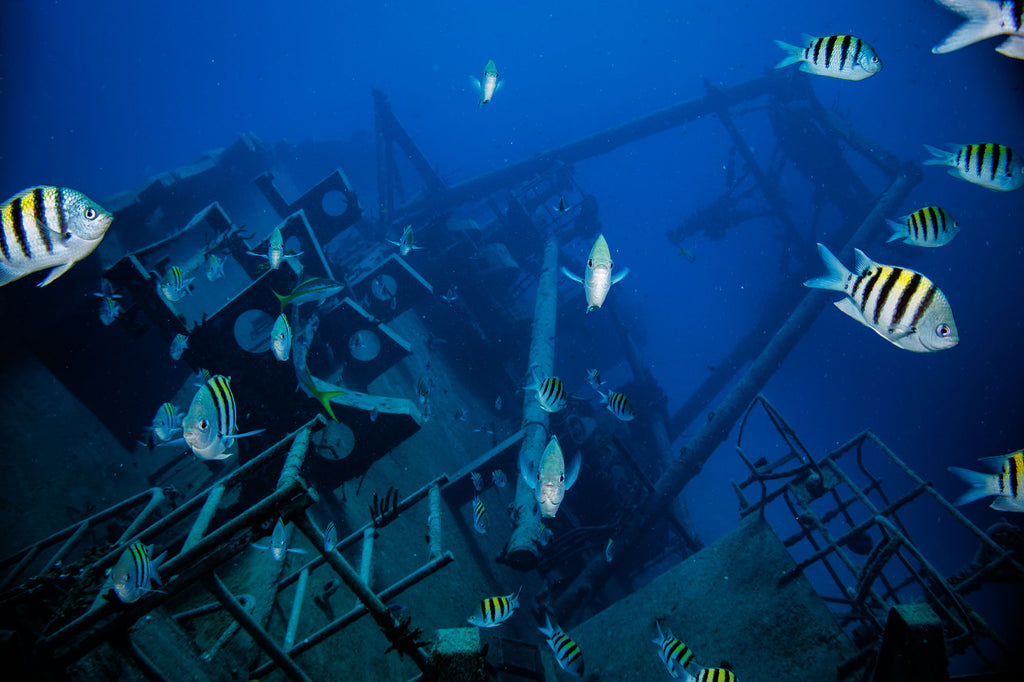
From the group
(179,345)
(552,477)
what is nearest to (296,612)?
(552,477)

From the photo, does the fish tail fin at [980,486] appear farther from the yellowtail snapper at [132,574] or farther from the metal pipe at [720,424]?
the metal pipe at [720,424]

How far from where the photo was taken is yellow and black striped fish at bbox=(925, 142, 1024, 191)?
3.21 m

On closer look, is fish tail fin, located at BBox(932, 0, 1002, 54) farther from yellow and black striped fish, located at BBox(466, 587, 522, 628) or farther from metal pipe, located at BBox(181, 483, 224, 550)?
metal pipe, located at BBox(181, 483, 224, 550)

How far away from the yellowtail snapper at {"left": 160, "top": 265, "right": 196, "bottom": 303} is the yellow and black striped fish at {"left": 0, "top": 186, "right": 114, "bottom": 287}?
3.27m

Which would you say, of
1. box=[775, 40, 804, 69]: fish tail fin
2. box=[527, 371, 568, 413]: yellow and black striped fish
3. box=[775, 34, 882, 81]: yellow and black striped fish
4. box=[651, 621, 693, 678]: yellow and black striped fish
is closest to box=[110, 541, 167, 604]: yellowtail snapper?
box=[527, 371, 568, 413]: yellow and black striped fish

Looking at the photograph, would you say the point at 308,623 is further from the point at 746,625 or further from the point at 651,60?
the point at 651,60

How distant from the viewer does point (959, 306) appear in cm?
2733

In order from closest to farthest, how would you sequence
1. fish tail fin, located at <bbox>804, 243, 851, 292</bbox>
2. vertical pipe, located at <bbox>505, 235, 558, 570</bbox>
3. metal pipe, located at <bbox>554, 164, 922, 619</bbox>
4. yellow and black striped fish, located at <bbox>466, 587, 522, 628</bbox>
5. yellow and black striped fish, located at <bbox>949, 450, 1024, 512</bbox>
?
fish tail fin, located at <bbox>804, 243, 851, 292</bbox> → yellow and black striped fish, located at <bbox>949, 450, 1024, 512</bbox> → yellow and black striped fish, located at <bbox>466, 587, 522, 628</bbox> → vertical pipe, located at <bbox>505, 235, 558, 570</bbox> → metal pipe, located at <bbox>554, 164, 922, 619</bbox>

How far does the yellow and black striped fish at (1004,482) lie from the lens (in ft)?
8.87

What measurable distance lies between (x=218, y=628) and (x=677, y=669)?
14.8ft

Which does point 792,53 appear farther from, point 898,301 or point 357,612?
point 357,612

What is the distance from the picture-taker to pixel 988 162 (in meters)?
3.20

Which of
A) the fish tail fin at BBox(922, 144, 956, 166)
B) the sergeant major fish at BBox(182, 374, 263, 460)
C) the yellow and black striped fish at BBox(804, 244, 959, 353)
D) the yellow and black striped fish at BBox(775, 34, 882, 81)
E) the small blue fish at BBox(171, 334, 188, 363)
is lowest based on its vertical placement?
the yellow and black striped fish at BBox(804, 244, 959, 353)

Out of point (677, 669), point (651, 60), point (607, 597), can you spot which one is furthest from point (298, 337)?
point (651, 60)
